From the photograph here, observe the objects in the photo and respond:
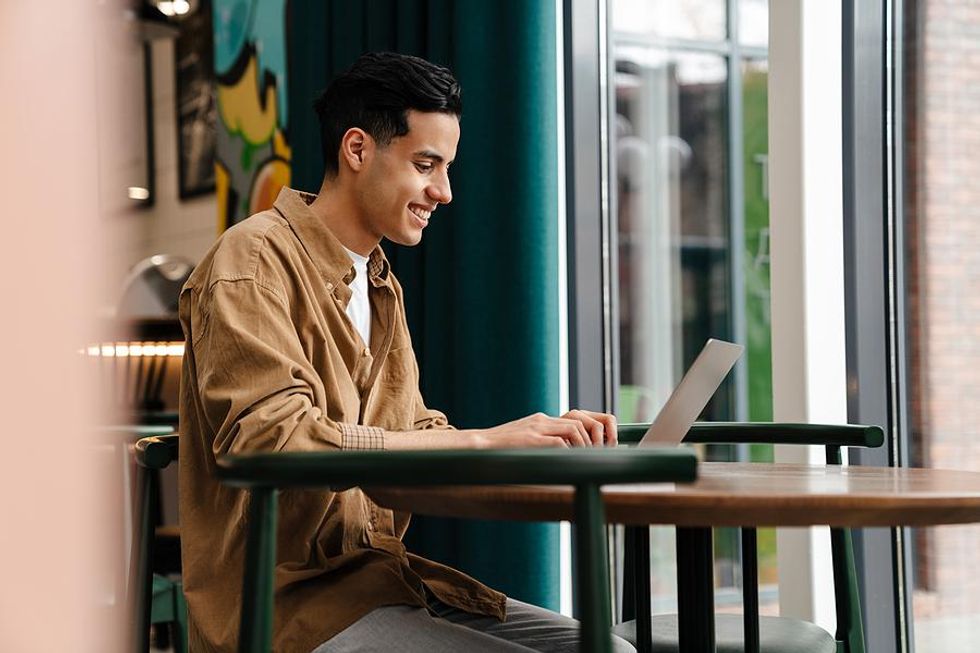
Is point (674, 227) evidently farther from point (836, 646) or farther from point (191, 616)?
point (191, 616)

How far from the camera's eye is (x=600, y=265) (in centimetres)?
285

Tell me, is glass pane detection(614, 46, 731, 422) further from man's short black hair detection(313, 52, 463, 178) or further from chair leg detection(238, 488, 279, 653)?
chair leg detection(238, 488, 279, 653)

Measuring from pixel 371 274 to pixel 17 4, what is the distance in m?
2.96

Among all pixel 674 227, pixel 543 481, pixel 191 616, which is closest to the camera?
pixel 543 481

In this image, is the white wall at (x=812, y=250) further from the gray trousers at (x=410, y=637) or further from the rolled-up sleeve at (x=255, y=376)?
the rolled-up sleeve at (x=255, y=376)

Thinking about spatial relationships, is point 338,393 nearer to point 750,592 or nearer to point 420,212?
point 420,212

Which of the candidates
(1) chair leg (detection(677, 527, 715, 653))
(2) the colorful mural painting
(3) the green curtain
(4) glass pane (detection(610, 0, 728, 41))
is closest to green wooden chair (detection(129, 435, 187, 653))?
(1) chair leg (detection(677, 527, 715, 653))

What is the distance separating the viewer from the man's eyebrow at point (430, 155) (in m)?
1.69

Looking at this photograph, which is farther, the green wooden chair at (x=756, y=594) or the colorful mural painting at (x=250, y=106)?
the colorful mural painting at (x=250, y=106)

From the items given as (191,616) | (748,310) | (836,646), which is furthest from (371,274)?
(748,310)

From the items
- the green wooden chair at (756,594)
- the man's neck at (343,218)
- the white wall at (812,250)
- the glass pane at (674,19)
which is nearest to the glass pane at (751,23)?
the glass pane at (674,19)

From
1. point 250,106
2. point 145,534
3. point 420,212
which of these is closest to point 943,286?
point 420,212

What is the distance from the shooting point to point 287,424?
50.6 inches

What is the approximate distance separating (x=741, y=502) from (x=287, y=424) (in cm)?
52
